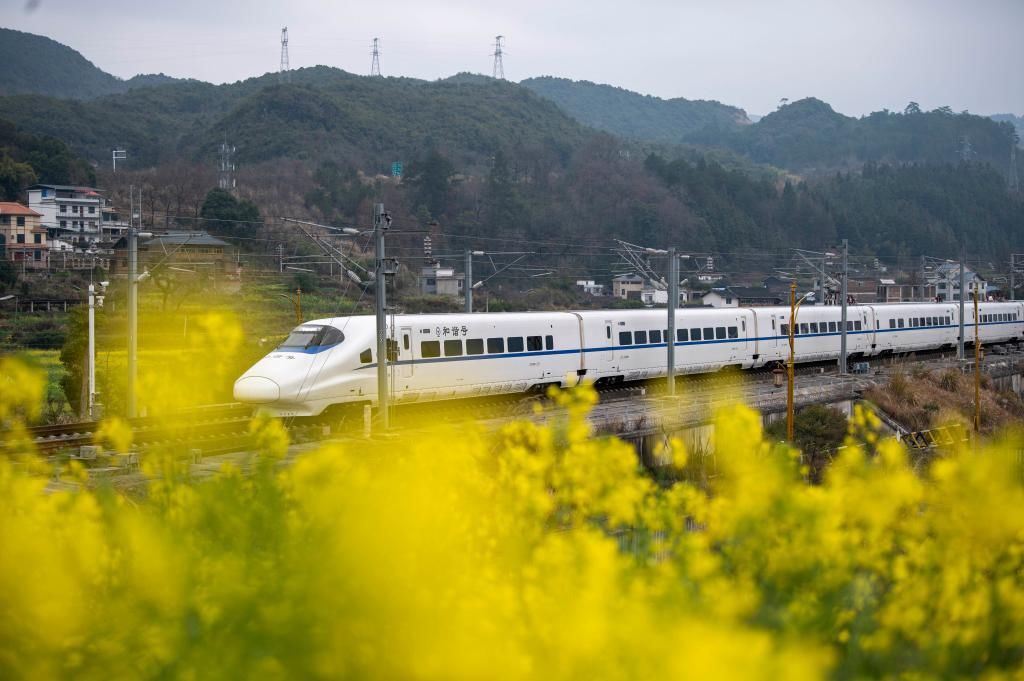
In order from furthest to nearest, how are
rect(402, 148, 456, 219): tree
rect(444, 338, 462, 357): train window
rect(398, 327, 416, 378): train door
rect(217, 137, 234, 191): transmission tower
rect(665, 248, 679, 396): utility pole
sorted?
rect(402, 148, 456, 219): tree → rect(217, 137, 234, 191): transmission tower → rect(665, 248, 679, 396): utility pole → rect(444, 338, 462, 357): train window → rect(398, 327, 416, 378): train door

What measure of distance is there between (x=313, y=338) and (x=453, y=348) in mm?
3369

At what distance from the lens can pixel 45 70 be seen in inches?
6166

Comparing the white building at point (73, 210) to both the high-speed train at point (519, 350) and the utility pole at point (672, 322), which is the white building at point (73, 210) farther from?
the utility pole at point (672, 322)

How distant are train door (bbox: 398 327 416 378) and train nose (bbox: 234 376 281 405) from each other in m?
2.91

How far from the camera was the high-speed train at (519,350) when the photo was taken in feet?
68.7

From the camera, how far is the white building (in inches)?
2430

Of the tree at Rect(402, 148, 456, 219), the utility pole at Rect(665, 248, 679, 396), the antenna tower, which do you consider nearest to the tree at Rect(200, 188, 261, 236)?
the antenna tower

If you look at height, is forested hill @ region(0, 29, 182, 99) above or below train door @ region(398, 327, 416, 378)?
above

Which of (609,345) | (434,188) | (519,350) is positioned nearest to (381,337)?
(519,350)

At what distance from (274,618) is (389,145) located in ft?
368

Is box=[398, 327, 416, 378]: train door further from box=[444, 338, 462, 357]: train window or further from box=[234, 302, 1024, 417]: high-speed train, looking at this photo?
box=[444, 338, 462, 357]: train window

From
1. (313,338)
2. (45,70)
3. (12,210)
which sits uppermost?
(45,70)

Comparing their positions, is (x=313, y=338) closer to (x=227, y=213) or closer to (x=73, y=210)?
(x=227, y=213)

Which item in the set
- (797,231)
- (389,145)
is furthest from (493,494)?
(389,145)
